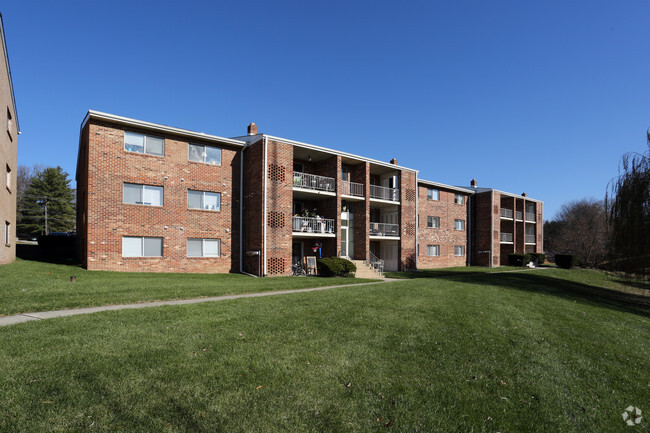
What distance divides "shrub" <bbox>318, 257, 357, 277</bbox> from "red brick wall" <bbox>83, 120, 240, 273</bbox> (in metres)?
4.93

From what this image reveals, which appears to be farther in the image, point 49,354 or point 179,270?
point 179,270

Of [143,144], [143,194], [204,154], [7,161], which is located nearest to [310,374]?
[143,194]

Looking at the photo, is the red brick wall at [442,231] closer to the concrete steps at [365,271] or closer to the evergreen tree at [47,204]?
the concrete steps at [365,271]

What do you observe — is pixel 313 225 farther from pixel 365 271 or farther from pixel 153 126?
pixel 153 126

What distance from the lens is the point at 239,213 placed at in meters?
18.8

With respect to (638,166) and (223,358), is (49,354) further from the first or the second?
(638,166)

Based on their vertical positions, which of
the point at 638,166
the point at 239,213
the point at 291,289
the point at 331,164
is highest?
the point at 331,164

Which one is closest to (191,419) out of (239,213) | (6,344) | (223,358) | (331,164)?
(223,358)

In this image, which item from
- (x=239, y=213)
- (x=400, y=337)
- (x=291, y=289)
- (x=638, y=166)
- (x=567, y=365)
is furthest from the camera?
(x=239, y=213)

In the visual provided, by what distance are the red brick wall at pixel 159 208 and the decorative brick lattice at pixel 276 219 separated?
2418 mm

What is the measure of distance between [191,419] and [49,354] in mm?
2529

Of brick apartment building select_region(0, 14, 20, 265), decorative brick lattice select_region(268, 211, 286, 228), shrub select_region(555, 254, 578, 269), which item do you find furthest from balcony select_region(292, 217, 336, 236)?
shrub select_region(555, 254, 578, 269)

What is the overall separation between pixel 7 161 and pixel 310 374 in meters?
19.8

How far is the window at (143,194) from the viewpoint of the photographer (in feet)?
51.7
